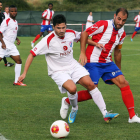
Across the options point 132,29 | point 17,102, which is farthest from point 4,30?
point 132,29

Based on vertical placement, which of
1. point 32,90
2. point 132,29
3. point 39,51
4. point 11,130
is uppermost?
point 39,51

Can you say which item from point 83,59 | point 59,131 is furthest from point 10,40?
point 59,131

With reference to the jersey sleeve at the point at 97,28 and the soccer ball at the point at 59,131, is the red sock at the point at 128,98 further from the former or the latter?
the soccer ball at the point at 59,131

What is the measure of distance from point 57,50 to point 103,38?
80cm

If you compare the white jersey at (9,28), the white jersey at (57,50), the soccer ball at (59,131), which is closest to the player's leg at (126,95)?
the white jersey at (57,50)

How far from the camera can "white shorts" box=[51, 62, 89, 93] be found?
5.17m

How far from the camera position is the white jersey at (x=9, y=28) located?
9.14 m

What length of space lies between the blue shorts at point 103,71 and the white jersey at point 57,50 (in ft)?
1.06

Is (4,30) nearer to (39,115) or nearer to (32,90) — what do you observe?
(32,90)

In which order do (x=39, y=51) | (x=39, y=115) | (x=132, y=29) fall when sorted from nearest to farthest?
(x=39, y=51) < (x=39, y=115) < (x=132, y=29)

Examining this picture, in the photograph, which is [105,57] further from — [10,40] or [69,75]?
[10,40]

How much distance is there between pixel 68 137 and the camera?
4508 millimetres

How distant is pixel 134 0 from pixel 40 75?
35543 mm

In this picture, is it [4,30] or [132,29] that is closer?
[4,30]
